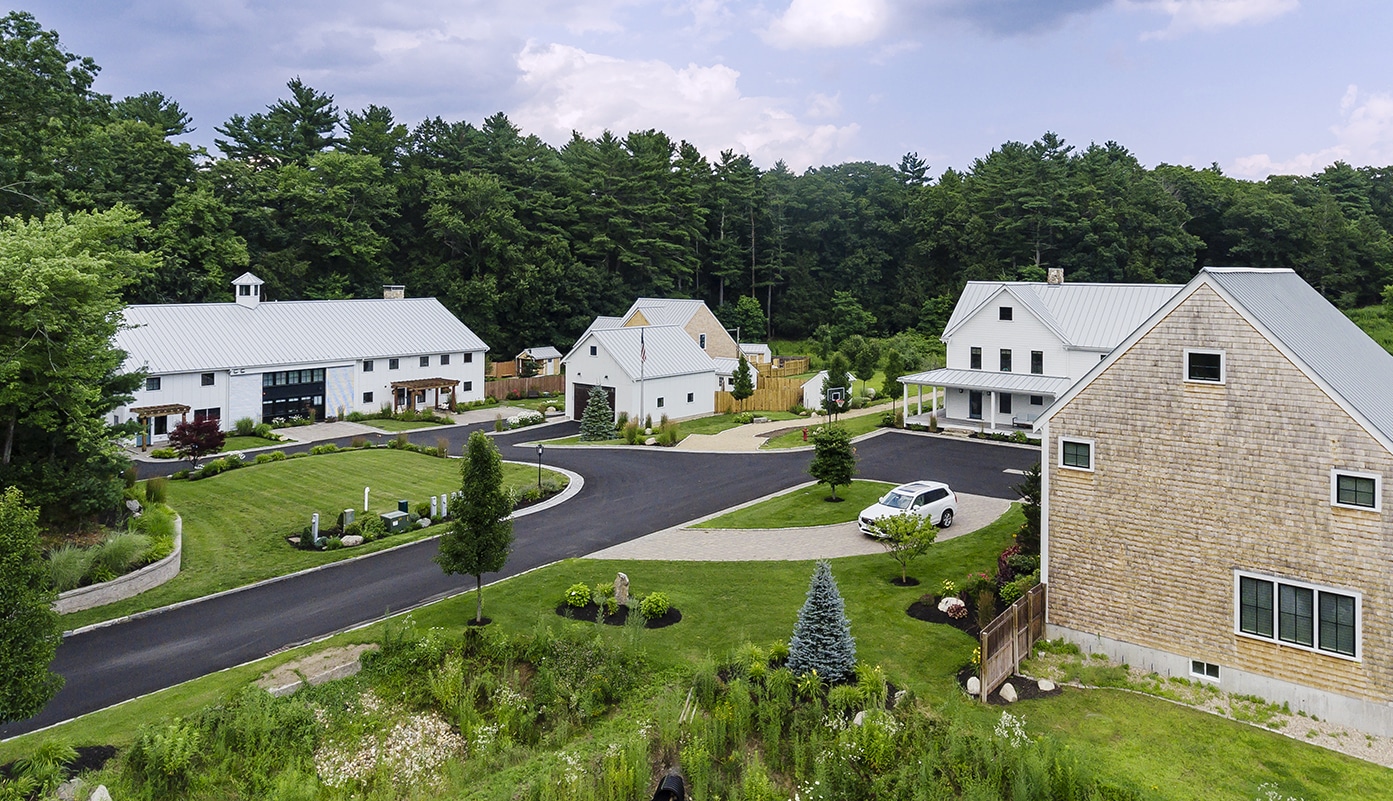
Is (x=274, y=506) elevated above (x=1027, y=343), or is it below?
below

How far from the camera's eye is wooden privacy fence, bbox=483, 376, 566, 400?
54119mm

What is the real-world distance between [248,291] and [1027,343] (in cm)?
4104

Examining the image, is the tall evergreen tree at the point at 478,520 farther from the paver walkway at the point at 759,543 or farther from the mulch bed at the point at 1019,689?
the mulch bed at the point at 1019,689

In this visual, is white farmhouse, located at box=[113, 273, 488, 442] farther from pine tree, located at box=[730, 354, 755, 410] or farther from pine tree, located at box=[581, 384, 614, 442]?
pine tree, located at box=[730, 354, 755, 410]

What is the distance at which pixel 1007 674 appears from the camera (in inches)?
600

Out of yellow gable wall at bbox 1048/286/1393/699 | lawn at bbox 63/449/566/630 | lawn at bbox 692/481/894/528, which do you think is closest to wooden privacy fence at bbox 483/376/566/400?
lawn at bbox 63/449/566/630

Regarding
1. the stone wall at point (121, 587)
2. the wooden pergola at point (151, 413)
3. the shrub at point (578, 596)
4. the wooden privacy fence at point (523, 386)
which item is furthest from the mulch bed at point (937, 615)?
the wooden privacy fence at point (523, 386)

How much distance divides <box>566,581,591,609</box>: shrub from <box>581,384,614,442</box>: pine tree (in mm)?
22156

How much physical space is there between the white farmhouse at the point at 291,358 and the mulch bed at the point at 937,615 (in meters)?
32.5

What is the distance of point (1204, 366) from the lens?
1496 cm

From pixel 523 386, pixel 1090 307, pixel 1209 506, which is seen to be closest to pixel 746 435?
pixel 1090 307

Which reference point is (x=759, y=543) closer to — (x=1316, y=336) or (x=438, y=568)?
(x=438, y=568)

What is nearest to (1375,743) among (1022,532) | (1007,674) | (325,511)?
(1007,674)

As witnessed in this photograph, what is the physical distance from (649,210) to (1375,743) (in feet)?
218
